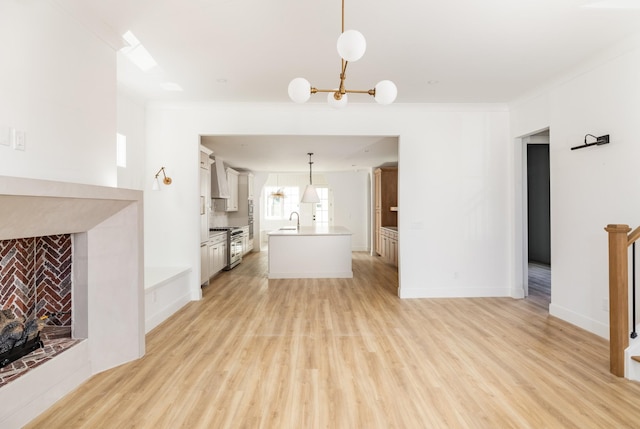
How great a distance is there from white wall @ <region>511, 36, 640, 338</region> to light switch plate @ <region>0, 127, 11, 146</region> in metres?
4.83

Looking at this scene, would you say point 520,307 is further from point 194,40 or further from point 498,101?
point 194,40

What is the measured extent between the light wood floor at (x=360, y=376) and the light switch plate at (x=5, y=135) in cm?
167

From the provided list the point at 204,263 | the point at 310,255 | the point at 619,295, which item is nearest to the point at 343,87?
the point at 619,295

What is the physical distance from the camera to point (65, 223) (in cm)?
225

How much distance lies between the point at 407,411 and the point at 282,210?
382 inches

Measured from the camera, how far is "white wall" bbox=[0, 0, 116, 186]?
6.37 ft

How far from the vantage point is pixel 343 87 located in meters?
2.24

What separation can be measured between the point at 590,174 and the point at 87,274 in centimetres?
483

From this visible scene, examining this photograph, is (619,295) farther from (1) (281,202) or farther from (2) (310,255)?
(1) (281,202)

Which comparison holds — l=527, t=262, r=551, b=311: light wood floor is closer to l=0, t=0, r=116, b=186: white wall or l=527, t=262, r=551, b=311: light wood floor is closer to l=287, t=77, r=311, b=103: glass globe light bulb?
l=287, t=77, r=311, b=103: glass globe light bulb

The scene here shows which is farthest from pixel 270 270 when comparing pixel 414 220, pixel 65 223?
pixel 65 223

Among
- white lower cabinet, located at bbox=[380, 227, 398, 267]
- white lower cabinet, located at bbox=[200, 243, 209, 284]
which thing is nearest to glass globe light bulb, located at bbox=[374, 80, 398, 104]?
white lower cabinet, located at bbox=[200, 243, 209, 284]

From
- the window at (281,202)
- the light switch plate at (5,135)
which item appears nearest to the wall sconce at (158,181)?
the light switch plate at (5,135)

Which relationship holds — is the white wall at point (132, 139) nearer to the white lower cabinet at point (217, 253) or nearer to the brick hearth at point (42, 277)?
the brick hearth at point (42, 277)
